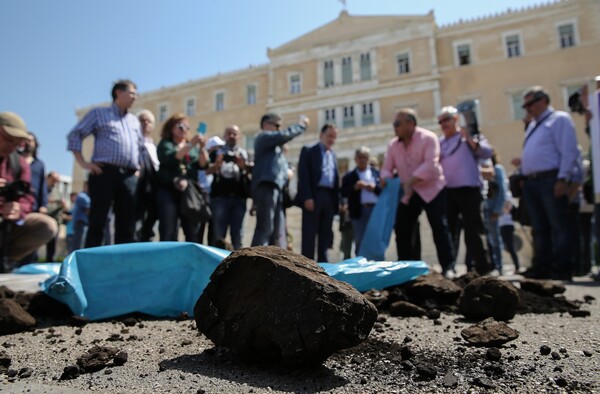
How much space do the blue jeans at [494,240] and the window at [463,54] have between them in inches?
887

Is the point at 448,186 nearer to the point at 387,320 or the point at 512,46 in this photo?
the point at 387,320

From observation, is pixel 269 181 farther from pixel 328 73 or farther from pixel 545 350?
pixel 328 73

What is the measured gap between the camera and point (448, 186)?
4.83m

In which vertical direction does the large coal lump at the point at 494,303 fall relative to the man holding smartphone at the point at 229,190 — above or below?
below

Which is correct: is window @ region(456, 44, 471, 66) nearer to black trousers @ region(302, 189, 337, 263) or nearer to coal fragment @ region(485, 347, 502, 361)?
black trousers @ region(302, 189, 337, 263)

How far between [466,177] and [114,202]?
3.60 metres

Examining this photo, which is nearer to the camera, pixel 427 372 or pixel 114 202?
pixel 427 372

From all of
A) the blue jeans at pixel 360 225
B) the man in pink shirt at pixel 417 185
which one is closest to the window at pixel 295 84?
the blue jeans at pixel 360 225

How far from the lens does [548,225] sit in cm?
494

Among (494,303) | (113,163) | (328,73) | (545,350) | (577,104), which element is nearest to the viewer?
(545,350)

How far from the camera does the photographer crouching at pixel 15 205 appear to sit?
4.07 metres

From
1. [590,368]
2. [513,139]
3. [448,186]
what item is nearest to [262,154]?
[448,186]

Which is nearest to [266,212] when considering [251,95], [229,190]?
[229,190]

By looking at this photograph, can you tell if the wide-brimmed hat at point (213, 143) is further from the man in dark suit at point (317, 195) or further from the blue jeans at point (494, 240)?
the blue jeans at point (494, 240)
